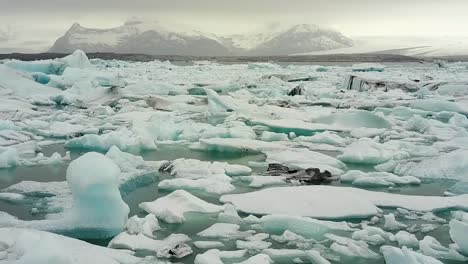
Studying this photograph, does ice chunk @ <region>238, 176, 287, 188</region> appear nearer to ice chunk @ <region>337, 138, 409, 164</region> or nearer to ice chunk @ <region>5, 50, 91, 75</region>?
ice chunk @ <region>337, 138, 409, 164</region>

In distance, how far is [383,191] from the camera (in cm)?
537

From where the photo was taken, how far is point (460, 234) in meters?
3.56

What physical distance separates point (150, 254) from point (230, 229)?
0.80m

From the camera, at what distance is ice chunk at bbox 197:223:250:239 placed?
390 centimetres

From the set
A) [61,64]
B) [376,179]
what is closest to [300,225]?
[376,179]

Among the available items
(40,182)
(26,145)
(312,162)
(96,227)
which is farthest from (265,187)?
(26,145)

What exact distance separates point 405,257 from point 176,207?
7.03 feet

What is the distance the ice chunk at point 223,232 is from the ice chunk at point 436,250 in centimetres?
137

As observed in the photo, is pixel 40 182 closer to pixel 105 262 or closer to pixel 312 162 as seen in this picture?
pixel 105 262

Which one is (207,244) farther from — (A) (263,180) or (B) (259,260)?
(A) (263,180)

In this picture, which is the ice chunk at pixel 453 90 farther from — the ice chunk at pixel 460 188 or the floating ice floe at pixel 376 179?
the ice chunk at pixel 460 188

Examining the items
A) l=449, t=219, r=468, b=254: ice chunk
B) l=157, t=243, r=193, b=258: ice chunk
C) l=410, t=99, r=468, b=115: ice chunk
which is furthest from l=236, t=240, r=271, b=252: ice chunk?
l=410, t=99, r=468, b=115: ice chunk

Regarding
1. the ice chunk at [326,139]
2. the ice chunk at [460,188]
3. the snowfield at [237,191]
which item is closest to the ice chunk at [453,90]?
the snowfield at [237,191]

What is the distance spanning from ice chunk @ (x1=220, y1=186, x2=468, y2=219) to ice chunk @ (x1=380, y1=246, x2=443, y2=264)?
1.11 metres
